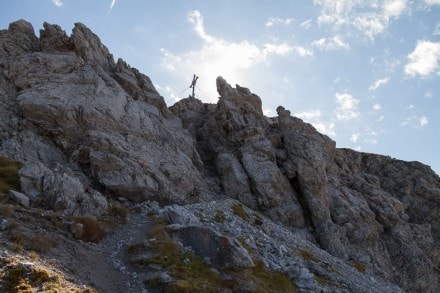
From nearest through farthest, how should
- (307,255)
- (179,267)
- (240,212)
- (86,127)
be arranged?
(179,267)
(307,255)
(240,212)
(86,127)

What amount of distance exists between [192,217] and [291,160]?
119 ft

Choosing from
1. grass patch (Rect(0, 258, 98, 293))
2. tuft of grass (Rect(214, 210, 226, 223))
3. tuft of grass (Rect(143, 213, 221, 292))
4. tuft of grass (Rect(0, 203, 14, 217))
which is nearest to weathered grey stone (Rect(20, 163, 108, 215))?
tuft of grass (Rect(0, 203, 14, 217))

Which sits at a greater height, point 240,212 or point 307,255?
point 240,212

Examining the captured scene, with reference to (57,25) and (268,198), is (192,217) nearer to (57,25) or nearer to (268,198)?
(268,198)

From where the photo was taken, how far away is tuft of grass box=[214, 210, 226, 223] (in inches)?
1709

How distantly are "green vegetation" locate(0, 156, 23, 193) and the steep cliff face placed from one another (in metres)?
1.30

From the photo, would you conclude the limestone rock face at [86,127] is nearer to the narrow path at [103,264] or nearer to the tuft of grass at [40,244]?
the narrow path at [103,264]

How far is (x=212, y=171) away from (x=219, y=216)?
28.5 metres

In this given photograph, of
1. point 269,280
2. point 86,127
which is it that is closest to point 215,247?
point 269,280

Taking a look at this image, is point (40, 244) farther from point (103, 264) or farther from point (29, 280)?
point (29, 280)

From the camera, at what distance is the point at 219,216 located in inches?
1763

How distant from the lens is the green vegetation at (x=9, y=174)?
117 feet

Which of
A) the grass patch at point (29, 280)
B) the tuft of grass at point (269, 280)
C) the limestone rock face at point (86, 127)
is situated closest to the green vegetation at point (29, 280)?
the grass patch at point (29, 280)

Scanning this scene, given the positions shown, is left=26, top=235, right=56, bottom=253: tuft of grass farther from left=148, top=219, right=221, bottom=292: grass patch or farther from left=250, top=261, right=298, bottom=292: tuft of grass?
left=250, top=261, right=298, bottom=292: tuft of grass
